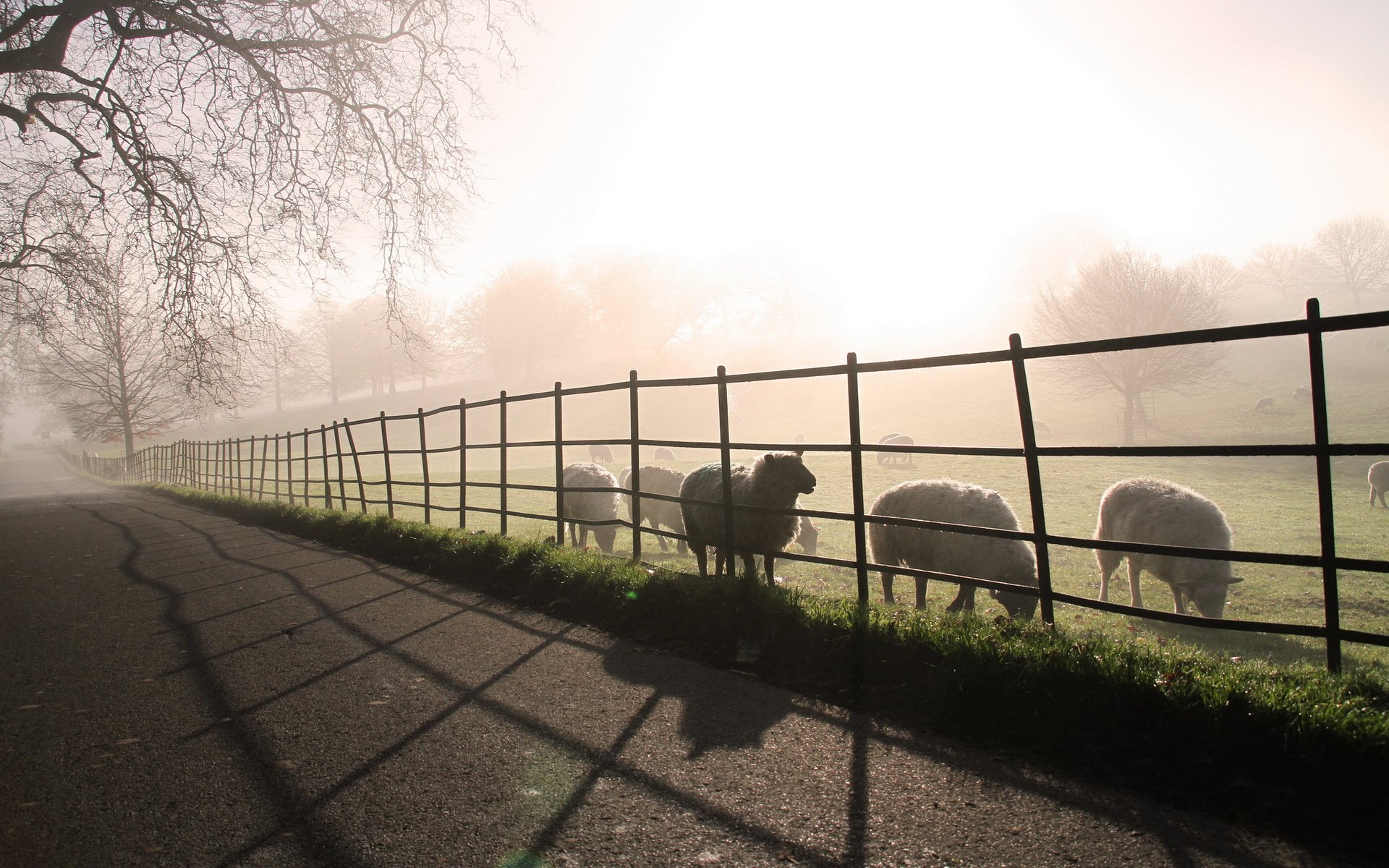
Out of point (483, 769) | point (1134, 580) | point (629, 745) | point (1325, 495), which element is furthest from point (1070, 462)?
point (483, 769)

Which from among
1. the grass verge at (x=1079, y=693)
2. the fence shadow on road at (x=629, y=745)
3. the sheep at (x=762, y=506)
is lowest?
the fence shadow on road at (x=629, y=745)

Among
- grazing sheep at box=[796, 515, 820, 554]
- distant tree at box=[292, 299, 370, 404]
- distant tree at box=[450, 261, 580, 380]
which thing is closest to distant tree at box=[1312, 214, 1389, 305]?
distant tree at box=[450, 261, 580, 380]

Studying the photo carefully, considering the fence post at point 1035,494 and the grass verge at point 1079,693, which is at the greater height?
the fence post at point 1035,494

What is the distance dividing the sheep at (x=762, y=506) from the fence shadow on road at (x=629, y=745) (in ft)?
6.85

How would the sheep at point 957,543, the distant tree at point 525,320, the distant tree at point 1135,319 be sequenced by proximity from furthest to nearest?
the distant tree at point 525,320
the distant tree at point 1135,319
the sheep at point 957,543

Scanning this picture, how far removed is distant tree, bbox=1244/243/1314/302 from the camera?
71188 mm

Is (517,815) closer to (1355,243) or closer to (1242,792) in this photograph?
(1242,792)

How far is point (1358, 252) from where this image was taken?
210 feet

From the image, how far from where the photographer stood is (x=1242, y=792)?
2.71m

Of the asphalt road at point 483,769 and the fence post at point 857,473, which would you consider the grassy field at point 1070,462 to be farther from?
the asphalt road at point 483,769

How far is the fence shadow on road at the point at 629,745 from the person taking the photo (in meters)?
2.56

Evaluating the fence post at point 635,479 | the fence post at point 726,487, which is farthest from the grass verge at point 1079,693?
the fence post at point 635,479

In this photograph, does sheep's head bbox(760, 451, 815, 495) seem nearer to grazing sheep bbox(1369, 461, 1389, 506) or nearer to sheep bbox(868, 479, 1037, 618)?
sheep bbox(868, 479, 1037, 618)

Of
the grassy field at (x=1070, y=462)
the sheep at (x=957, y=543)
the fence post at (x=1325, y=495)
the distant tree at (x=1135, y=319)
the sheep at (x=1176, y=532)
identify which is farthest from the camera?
the distant tree at (x=1135, y=319)
